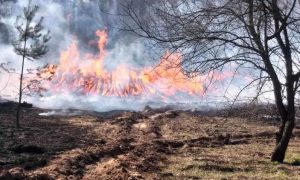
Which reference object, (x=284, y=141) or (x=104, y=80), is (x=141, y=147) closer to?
(x=284, y=141)

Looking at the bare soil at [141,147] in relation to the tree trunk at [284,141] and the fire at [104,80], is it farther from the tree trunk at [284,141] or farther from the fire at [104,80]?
Result: the fire at [104,80]

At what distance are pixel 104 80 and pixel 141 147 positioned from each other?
36710 millimetres

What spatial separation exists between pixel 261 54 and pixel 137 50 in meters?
47.1

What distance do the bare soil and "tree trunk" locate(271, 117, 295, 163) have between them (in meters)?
0.35

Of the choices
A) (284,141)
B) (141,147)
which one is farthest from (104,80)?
(284,141)

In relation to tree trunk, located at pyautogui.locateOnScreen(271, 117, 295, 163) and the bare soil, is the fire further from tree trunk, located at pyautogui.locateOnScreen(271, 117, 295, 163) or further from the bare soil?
tree trunk, located at pyautogui.locateOnScreen(271, 117, 295, 163)

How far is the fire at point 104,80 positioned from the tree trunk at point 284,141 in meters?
35.9

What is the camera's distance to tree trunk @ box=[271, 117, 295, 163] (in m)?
14.5

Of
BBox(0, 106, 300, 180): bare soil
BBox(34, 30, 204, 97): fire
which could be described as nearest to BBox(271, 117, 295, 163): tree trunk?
BBox(0, 106, 300, 180): bare soil

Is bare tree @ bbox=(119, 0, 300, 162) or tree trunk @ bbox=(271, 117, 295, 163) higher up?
bare tree @ bbox=(119, 0, 300, 162)

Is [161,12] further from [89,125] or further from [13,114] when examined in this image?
[13,114]

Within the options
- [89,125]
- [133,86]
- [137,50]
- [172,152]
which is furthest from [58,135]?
[137,50]

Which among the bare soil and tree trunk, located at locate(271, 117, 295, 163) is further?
tree trunk, located at locate(271, 117, 295, 163)

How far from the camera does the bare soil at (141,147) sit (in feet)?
43.6
